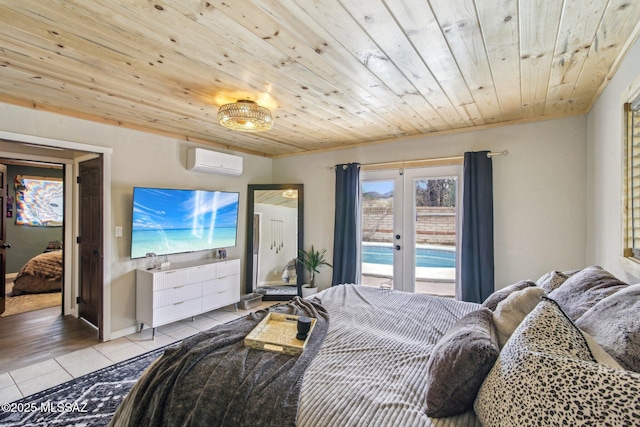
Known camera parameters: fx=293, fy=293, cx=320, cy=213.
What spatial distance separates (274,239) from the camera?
15.7ft

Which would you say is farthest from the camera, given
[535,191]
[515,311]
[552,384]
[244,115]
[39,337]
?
[39,337]

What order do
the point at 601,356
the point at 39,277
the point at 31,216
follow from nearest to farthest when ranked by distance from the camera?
the point at 601,356 < the point at 39,277 < the point at 31,216

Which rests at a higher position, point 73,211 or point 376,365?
point 73,211

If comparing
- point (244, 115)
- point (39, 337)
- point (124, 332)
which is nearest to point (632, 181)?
point (244, 115)

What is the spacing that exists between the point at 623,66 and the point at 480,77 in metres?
0.77

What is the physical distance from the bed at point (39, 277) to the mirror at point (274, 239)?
10.7ft

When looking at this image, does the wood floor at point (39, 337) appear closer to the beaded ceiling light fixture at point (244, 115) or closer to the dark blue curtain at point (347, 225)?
the beaded ceiling light fixture at point (244, 115)

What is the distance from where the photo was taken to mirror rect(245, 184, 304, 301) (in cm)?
471

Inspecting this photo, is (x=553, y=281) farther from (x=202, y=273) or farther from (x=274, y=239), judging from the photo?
(x=274, y=239)

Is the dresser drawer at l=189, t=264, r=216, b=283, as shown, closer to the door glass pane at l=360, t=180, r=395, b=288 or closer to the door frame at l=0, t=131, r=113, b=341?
the door frame at l=0, t=131, r=113, b=341

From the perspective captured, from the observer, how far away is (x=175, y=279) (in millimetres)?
3426

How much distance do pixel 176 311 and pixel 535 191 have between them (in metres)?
4.18

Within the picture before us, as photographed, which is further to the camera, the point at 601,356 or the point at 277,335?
the point at 277,335

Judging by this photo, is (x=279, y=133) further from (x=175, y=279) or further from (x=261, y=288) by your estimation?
(x=261, y=288)
